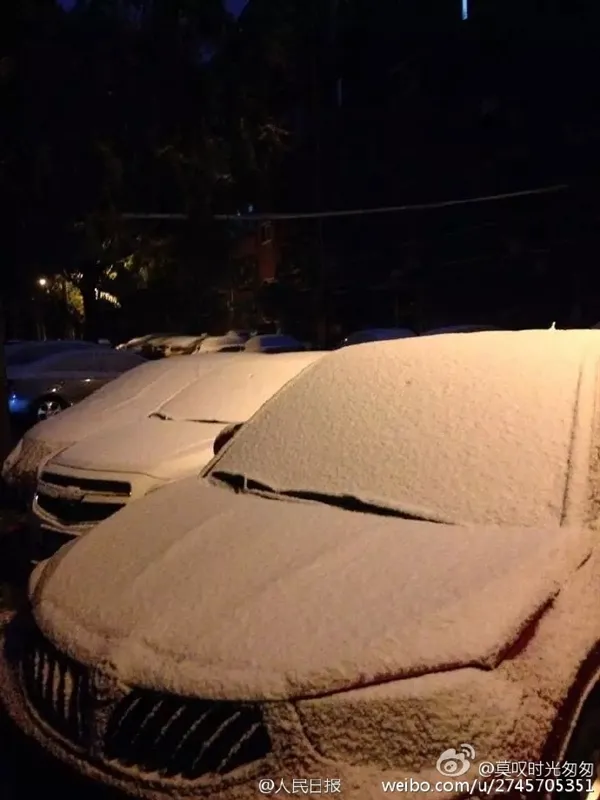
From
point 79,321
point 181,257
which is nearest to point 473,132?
point 181,257

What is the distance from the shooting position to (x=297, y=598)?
8.12 feet

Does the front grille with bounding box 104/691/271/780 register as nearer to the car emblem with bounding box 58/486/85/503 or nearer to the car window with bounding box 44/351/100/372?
the car emblem with bounding box 58/486/85/503

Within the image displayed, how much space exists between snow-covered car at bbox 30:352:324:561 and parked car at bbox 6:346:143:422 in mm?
7224

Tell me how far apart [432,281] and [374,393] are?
23.8 m

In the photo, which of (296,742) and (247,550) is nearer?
(296,742)

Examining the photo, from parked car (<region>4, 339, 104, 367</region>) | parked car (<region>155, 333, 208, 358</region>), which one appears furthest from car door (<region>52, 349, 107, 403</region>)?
parked car (<region>155, 333, 208, 358</region>)

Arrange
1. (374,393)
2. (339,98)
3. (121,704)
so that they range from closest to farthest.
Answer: (121,704), (374,393), (339,98)

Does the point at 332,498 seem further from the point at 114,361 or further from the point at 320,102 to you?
the point at 320,102

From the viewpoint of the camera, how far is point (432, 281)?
26828 mm

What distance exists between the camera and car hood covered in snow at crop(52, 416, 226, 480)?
553cm

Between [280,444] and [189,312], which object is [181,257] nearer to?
[189,312]

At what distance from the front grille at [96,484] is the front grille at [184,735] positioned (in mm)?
3062

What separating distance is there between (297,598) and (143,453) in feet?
11.2

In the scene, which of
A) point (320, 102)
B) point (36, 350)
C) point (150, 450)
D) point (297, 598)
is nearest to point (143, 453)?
point (150, 450)
